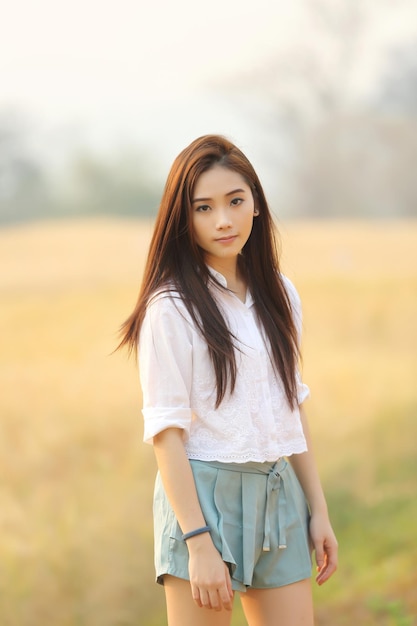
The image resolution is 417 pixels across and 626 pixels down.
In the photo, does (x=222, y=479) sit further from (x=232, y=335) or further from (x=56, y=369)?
(x=56, y=369)

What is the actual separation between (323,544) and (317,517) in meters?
0.05

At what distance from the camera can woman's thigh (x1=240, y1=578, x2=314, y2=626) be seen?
1581 millimetres

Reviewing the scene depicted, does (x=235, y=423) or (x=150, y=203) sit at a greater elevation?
(x=150, y=203)

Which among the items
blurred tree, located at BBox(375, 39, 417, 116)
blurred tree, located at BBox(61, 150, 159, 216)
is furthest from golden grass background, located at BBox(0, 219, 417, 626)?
blurred tree, located at BBox(375, 39, 417, 116)

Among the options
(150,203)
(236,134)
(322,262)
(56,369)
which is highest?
(236,134)

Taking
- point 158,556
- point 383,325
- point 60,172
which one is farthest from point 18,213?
point 158,556

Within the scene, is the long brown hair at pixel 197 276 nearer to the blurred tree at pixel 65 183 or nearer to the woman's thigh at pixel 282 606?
the woman's thigh at pixel 282 606

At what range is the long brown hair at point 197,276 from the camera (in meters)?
1.54

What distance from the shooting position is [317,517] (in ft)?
5.51

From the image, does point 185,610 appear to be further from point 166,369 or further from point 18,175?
point 18,175

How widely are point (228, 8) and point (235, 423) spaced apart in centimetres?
178

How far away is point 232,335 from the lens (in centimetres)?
157

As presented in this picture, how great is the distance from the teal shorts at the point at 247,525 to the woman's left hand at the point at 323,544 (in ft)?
0.15

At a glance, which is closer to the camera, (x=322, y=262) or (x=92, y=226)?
(x=92, y=226)
